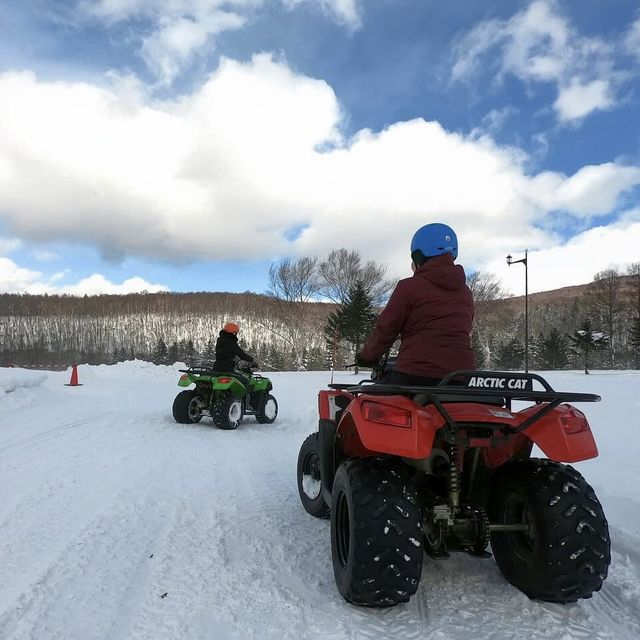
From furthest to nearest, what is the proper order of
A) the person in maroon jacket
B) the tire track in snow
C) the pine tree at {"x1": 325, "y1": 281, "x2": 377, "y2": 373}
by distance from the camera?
1. the pine tree at {"x1": 325, "y1": 281, "x2": 377, "y2": 373}
2. the person in maroon jacket
3. the tire track in snow

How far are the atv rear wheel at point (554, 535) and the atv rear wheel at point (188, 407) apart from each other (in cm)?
709

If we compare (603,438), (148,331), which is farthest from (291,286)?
(148,331)

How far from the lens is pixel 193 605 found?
2.40m

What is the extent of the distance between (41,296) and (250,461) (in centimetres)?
13489

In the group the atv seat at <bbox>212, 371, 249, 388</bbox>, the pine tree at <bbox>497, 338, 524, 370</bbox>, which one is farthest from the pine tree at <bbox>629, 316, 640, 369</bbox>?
the atv seat at <bbox>212, 371, 249, 388</bbox>

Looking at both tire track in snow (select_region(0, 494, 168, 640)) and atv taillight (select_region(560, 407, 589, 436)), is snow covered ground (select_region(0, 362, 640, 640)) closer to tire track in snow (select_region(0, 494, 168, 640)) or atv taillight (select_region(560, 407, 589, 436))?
tire track in snow (select_region(0, 494, 168, 640))

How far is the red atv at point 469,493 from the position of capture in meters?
2.26

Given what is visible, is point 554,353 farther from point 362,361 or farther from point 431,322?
point 431,322

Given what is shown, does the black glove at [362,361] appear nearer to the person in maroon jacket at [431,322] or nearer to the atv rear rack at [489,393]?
the person in maroon jacket at [431,322]

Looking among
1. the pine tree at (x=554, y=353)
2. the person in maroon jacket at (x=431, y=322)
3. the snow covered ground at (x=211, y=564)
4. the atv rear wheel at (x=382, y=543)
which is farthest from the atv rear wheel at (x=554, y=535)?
the pine tree at (x=554, y=353)

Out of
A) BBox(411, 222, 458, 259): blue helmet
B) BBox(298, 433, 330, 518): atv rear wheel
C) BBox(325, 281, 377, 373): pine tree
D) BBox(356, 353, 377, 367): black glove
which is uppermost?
BBox(325, 281, 377, 373): pine tree

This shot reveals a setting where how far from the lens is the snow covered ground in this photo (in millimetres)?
2232

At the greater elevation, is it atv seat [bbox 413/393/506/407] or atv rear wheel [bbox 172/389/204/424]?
atv seat [bbox 413/393/506/407]

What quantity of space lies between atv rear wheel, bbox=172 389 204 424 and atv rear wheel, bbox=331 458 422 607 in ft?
22.7
